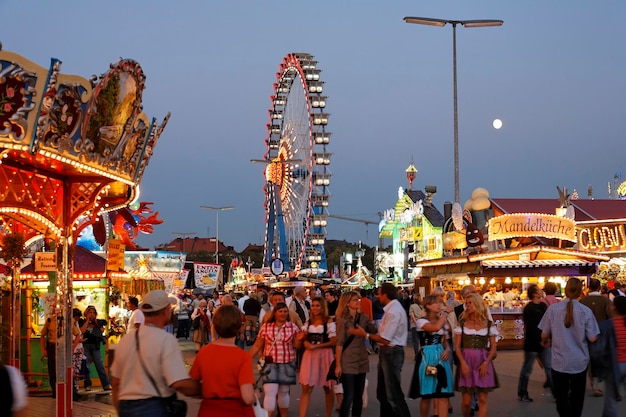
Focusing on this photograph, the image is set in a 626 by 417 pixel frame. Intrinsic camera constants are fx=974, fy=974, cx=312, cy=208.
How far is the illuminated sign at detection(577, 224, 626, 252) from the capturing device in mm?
34969

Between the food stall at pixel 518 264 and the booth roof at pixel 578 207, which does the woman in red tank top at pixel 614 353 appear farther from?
the booth roof at pixel 578 207

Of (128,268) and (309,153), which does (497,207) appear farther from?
(128,268)

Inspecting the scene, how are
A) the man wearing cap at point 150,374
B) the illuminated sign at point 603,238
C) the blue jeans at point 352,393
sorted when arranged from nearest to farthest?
1. the man wearing cap at point 150,374
2. the blue jeans at point 352,393
3. the illuminated sign at point 603,238

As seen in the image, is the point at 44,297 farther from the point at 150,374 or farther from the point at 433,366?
the point at 150,374

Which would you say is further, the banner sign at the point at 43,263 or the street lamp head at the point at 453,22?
the street lamp head at the point at 453,22

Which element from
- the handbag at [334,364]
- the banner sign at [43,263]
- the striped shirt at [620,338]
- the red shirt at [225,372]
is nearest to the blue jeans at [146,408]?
the red shirt at [225,372]

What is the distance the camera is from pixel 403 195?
81.6 m

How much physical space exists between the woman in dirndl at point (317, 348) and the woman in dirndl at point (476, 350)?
182 cm

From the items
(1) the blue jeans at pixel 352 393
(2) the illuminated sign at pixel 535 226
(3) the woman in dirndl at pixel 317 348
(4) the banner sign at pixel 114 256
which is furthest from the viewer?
(2) the illuminated sign at pixel 535 226

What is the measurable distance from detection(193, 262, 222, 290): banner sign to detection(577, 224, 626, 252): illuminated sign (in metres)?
18.0

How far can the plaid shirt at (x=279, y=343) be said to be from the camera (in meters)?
11.7

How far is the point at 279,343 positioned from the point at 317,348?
59 cm

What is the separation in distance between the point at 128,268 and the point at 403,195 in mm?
48035

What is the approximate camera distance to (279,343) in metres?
11.8
